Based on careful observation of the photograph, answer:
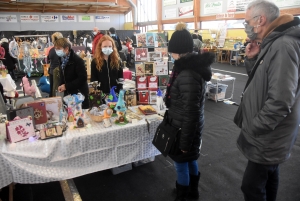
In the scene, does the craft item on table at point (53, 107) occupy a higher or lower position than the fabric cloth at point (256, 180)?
higher

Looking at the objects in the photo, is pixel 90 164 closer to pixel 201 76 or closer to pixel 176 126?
pixel 176 126

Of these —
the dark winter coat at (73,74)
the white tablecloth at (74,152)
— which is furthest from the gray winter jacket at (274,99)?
the dark winter coat at (73,74)

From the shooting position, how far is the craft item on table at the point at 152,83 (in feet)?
8.48

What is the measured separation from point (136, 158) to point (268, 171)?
1.09 meters

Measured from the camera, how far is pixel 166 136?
1.70 m

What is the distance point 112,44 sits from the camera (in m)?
2.56

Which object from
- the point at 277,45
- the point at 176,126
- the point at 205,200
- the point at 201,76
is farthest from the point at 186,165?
the point at 277,45

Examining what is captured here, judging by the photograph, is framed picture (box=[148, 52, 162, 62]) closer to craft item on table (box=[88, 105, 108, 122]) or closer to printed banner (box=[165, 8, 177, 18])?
craft item on table (box=[88, 105, 108, 122])

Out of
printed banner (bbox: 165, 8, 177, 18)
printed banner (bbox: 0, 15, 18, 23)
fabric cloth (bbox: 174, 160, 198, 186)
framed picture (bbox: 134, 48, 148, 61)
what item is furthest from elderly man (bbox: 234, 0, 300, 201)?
printed banner (bbox: 0, 15, 18, 23)

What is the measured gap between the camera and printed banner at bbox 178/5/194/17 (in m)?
12.9

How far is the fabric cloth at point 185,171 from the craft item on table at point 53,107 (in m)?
1.10

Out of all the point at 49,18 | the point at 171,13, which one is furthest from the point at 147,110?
the point at 49,18

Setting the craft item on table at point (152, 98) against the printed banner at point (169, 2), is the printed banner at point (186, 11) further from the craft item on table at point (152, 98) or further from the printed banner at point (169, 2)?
the craft item on table at point (152, 98)

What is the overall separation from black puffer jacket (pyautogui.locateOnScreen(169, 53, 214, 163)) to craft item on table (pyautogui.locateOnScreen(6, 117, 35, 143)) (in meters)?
1.04
